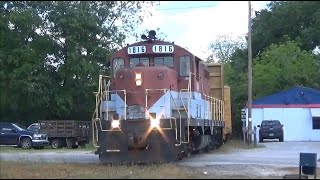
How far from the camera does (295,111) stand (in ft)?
152

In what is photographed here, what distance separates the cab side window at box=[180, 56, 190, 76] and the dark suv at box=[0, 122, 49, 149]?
1625 cm

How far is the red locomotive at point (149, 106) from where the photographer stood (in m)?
17.6

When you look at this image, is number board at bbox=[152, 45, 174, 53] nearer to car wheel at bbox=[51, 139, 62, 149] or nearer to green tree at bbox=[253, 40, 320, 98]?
car wheel at bbox=[51, 139, 62, 149]

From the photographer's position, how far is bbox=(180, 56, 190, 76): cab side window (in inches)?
785

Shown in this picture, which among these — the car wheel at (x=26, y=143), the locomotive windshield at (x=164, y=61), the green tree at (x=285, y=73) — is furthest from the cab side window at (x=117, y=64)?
the green tree at (x=285, y=73)

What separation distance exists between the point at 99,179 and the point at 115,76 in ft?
23.7

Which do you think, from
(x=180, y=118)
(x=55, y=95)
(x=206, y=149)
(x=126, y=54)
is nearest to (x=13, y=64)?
(x=55, y=95)

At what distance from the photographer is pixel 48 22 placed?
42.8 metres

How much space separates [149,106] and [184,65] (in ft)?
8.13

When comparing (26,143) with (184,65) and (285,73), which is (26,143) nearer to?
(184,65)

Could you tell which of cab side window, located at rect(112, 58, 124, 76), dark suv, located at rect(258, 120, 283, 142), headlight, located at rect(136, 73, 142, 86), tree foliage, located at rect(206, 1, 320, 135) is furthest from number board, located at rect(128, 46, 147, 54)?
tree foliage, located at rect(206, 1, 320, 135)

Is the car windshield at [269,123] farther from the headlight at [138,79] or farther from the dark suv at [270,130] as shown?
the headlight at [138,79]

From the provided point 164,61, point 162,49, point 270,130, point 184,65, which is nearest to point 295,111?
point 270,130

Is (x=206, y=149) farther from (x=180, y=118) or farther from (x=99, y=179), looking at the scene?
(x=99, y=179)
